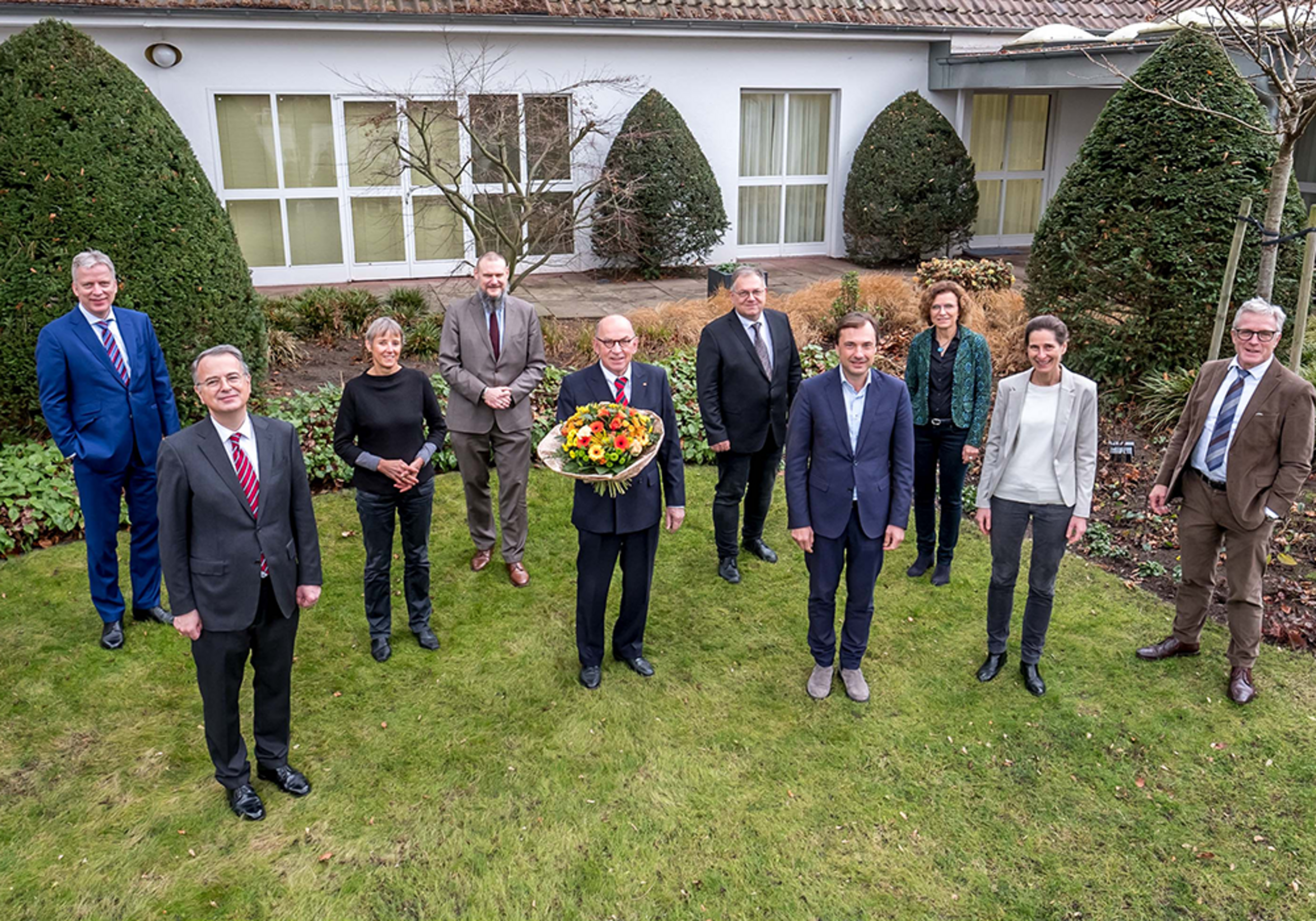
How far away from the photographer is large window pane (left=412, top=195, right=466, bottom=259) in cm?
1433

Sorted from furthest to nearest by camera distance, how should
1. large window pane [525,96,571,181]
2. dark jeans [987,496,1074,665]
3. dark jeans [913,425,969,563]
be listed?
large window pane [525,96,571,181] < dark jeans [913,425,969,563] < dark jeans [987,496,1074,665]

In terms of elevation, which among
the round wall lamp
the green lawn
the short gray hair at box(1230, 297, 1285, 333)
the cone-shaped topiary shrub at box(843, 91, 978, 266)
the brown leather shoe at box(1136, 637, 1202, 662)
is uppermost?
the round wall lamp

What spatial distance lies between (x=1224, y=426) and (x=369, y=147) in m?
11.7

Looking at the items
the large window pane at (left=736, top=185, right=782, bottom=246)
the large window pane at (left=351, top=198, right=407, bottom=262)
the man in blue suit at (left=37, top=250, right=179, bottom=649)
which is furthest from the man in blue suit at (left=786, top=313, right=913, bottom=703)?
the large window pane at (left=736, top=185, right=782, bottom=246)

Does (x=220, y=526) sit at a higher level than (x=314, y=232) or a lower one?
lower

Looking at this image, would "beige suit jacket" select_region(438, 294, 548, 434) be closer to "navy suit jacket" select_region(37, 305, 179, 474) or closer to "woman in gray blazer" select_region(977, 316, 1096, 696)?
"navy suit jacket" select_region(37, 305, 179, 474)

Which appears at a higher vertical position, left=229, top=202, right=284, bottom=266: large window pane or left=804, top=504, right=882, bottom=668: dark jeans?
left=229, top=202, right=284, bottom=266: large window pane

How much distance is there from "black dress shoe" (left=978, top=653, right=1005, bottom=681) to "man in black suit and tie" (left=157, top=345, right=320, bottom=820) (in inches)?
138

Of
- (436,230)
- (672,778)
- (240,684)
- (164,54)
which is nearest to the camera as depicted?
(240,684)

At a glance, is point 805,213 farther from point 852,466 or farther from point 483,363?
point 852,466

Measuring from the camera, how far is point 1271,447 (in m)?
4.97

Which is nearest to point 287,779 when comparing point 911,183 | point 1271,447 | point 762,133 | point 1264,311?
point 1271,447

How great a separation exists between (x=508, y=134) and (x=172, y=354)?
754 centimetres

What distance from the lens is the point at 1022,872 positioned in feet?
13.5
